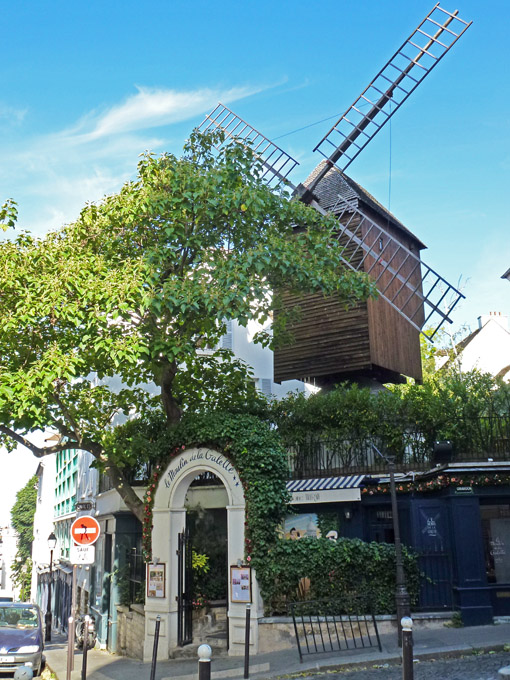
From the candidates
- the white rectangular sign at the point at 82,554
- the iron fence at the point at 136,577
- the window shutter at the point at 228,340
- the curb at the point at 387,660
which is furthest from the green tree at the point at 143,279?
the window shutter at the point at 228,340

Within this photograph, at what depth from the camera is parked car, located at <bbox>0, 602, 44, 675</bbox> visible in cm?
1416

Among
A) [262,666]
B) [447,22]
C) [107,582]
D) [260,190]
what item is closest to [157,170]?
[260,190]

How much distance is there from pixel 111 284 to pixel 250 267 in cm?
334

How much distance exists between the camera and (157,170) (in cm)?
1570

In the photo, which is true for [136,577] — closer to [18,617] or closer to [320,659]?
[18,617]

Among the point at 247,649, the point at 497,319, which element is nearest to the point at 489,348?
the point at 497,319

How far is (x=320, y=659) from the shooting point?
11695 millimetres

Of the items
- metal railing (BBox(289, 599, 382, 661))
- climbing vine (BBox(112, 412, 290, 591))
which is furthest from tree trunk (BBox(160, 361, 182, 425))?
metal railing (BBox(289, 599, 382, 661))

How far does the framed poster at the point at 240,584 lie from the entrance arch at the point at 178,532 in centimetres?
13

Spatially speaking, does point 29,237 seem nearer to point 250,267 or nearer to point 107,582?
point 250,267

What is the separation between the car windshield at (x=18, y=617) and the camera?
51.6 ft

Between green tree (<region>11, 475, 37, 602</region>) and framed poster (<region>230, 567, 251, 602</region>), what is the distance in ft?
159

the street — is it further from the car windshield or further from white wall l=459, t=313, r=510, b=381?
white wall l=459, t=313, r=510, b=381

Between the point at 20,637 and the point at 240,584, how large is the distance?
5420 mm
